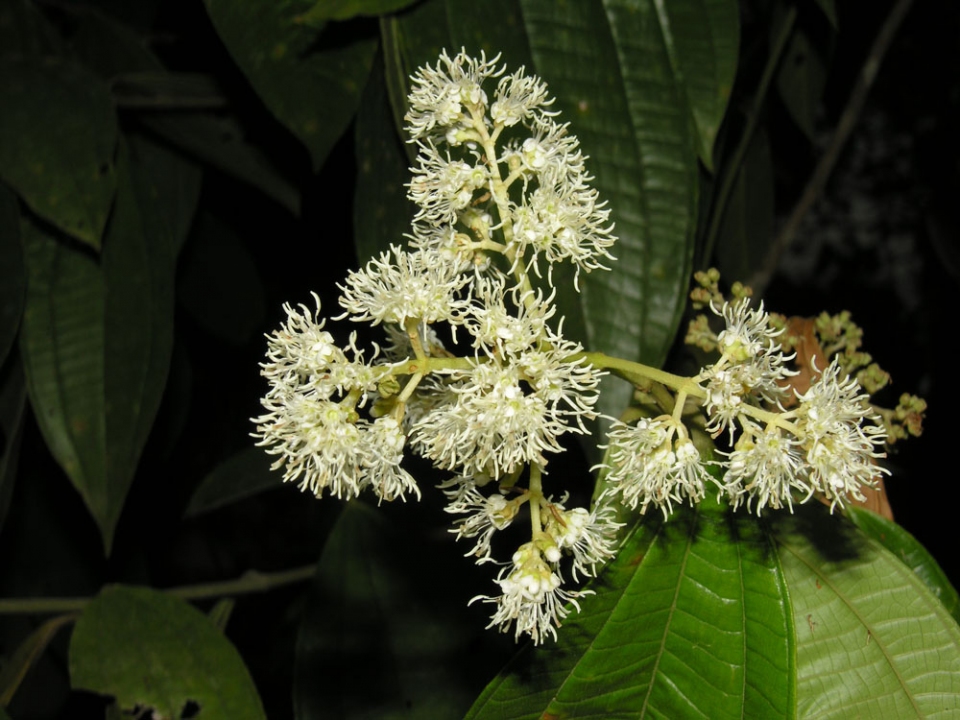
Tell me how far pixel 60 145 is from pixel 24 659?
0.72 m

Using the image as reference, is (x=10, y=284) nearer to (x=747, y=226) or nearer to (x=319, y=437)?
(x=319, y=437)

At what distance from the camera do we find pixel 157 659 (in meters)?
1.08

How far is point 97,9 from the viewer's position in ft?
4.76

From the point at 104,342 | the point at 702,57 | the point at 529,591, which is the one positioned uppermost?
the point at 702,57

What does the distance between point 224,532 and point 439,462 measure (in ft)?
6.23

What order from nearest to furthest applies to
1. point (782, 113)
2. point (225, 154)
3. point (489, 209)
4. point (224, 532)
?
point (489, 209) < point (225, 154) < point (782, 113) < point (224, 532)

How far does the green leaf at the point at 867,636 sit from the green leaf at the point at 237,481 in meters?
0.80

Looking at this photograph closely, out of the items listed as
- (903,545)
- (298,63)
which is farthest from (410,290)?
(903,545)

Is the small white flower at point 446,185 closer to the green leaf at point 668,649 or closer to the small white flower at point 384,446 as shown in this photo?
the small white flower at point 384,446

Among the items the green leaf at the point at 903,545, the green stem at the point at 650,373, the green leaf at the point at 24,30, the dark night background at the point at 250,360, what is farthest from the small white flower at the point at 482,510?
the green leaf at the point at 24,30

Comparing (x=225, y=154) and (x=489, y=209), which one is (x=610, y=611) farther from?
(x=225, y=154)

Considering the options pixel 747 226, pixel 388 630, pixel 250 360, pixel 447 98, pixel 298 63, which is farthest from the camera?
pixel 250 360

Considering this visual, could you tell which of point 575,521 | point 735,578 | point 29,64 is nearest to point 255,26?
point 29,64

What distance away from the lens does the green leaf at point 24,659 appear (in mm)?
1184
